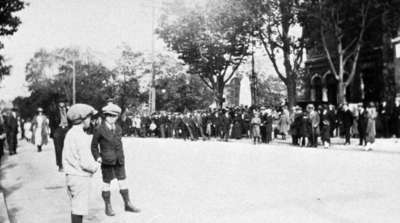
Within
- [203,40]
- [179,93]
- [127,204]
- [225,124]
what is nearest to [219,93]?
[203,40]

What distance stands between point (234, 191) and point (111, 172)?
2.40 meters

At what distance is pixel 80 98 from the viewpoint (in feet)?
244

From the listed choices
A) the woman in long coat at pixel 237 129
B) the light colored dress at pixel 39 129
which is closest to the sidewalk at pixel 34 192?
the light colored dress at pixel 39 129

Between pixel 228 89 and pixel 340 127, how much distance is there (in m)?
47.3

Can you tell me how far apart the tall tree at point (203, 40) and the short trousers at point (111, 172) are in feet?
72.1

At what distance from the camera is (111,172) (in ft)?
23.0

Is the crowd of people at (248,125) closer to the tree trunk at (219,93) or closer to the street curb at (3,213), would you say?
the tree trunk at (219,93)

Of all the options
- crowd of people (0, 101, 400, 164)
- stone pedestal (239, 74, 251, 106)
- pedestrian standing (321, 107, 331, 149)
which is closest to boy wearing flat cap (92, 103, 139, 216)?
crowd of people (0, 101, 400, 164)

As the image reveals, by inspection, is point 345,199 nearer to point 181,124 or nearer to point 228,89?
point 181,124

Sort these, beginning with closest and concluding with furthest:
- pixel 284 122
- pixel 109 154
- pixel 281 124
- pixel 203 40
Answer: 1. pixel 109 154
2. pixel 284 122
3. pixel 281 124
4. pixel 203 40

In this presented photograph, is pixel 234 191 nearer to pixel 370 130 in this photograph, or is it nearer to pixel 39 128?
pixel 370 130

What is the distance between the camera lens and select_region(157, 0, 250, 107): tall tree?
1177 inches

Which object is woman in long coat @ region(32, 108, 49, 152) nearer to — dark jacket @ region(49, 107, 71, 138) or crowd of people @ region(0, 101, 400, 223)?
crowd of people @ region(0, 101, 400, 223)

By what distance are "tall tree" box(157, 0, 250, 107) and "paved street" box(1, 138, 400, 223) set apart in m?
17.0
